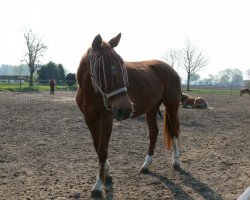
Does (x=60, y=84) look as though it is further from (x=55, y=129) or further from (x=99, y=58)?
(x=99, y=58)

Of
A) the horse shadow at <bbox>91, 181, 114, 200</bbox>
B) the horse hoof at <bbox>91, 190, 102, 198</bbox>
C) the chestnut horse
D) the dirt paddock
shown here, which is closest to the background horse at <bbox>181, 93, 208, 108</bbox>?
the dirt paddock

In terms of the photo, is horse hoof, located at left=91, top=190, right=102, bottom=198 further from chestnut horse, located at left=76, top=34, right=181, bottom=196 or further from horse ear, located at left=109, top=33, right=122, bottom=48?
horse ear, located at left=109, top=33, right=122, bottom=48

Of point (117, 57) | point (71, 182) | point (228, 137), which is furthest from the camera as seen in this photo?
point (228, 137)

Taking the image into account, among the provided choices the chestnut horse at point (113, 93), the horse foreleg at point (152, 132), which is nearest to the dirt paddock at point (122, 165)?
the horse foreleg at point (152, 132)

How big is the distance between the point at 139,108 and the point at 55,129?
5.02 meters

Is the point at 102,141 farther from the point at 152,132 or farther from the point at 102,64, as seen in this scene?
the point at 152,132

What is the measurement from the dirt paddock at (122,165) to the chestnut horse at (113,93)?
37 cm

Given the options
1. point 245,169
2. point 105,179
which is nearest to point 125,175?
point 105,179

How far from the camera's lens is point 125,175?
5.29 meters

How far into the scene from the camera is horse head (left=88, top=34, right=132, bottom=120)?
149 inches

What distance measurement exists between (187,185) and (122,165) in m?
1.41

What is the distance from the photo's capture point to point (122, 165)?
5891 millimetres

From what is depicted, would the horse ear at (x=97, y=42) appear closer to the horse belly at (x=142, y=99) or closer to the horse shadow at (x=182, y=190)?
the horse belly at (x=142, y=99)

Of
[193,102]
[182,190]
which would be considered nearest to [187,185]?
[182,190]
